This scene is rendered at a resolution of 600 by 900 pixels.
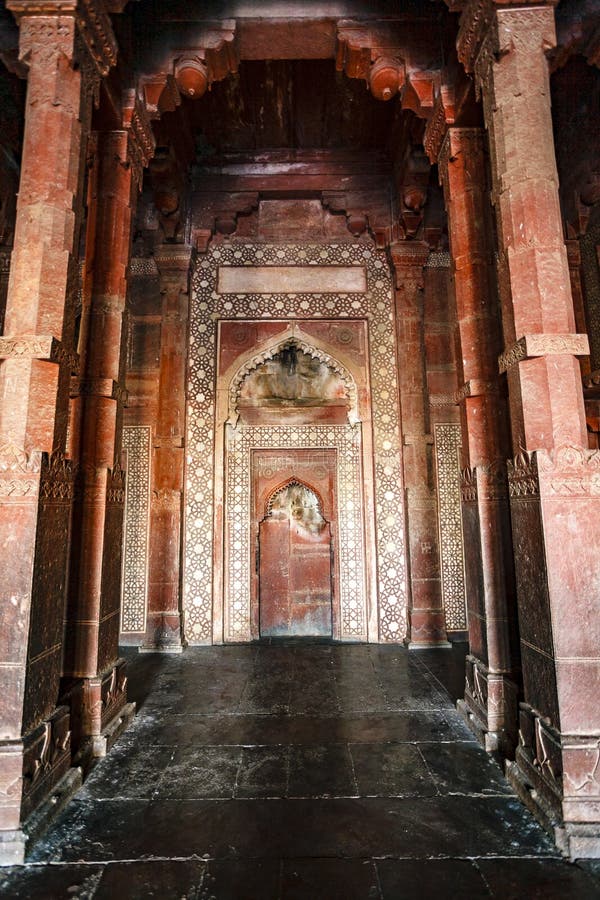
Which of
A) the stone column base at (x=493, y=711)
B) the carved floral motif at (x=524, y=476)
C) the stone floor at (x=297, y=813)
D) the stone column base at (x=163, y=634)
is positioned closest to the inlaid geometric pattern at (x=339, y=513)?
the stone column base at (x=163, y=634)

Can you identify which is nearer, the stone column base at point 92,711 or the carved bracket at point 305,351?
the stone column base at point 92,711

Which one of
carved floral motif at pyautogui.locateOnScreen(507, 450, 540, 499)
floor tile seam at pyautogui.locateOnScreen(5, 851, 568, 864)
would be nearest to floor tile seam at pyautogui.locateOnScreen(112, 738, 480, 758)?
floor tile seam at pyautogui.locateOnScreen(5, 851, 568, 864)

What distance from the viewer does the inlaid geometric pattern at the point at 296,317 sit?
664 cm

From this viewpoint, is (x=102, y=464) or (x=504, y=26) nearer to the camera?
(x=504, y=26)

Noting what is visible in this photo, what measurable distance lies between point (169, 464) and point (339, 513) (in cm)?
231

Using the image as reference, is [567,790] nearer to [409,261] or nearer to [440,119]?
[440,119]

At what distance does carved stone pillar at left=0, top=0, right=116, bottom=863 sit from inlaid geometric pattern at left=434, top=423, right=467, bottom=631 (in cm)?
496

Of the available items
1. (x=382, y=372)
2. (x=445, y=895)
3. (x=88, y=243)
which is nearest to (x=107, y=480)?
(x=88, y=243)

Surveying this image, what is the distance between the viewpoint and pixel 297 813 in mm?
2662

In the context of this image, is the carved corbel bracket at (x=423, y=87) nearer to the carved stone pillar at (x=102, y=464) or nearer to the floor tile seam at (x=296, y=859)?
the carved stone pillar at (x=102, y=464)

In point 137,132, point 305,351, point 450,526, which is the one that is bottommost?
point 450,526

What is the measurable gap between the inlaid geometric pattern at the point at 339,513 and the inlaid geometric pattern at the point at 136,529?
42.7 inches

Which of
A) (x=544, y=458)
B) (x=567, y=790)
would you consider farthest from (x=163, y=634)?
(x=544, y=458)

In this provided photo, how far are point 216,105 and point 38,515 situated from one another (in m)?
5.58
